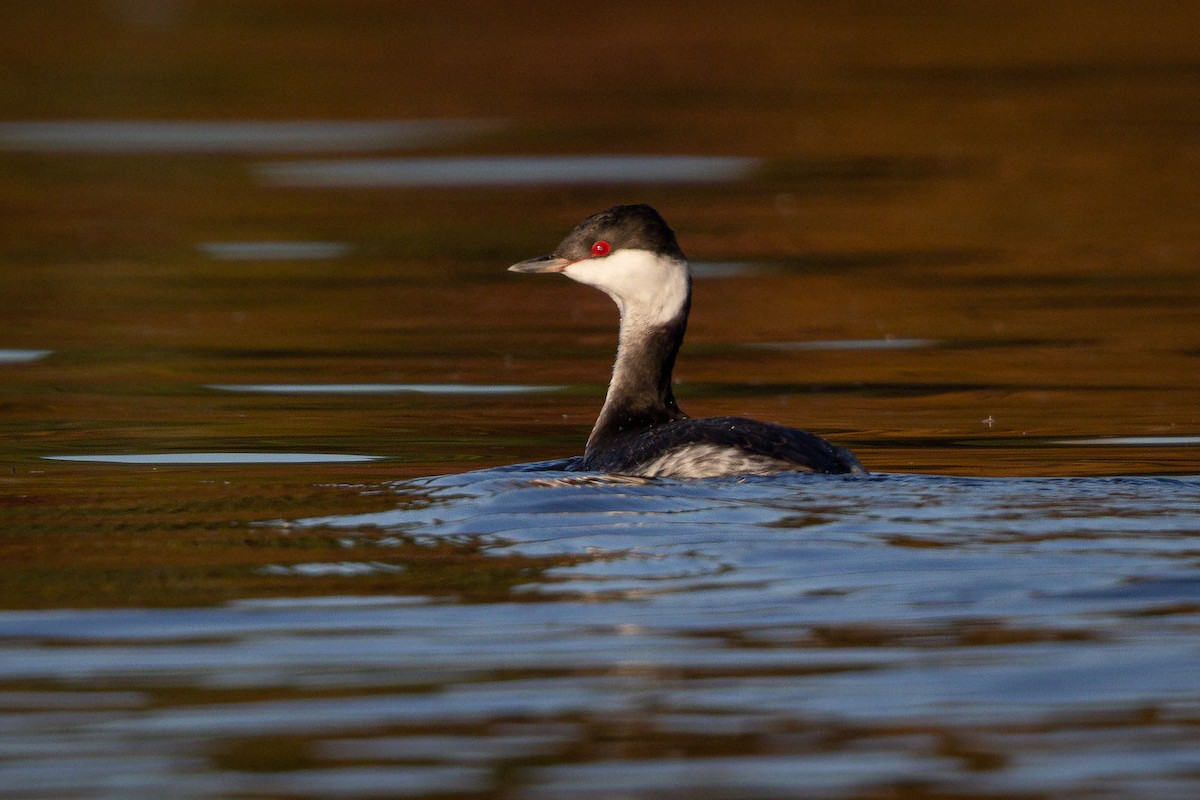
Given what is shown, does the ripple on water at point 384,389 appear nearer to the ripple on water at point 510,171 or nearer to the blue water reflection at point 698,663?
the blue water reflection at point 698,663

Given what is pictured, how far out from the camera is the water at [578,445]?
19.6ft

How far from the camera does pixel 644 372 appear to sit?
433 inches

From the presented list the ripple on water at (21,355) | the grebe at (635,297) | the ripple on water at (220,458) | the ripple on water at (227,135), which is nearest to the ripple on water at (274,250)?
the ripple on water at (21,355)

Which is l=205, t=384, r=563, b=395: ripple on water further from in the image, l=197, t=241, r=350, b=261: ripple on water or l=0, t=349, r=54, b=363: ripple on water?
l=197, t=241, r=350, b=261: ripple on water

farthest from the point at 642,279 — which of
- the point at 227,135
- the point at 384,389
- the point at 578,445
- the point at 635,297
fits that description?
the point at 227,135

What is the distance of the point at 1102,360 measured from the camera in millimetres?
13734

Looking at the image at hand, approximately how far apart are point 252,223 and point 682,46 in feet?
53.5

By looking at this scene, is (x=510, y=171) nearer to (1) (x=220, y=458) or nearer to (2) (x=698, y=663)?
(1) (x=220, y=458)

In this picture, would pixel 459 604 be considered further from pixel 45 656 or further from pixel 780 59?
pixel 780 59

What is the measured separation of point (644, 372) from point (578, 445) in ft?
2.43

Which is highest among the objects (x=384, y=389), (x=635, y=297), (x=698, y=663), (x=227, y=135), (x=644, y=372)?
(x=227, y=135)

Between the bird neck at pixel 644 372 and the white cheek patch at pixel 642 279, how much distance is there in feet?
0.10

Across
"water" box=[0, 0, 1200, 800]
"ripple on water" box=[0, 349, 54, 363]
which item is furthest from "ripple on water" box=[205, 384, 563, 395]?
"ripple on water" box=[0, 349, 54, 363]

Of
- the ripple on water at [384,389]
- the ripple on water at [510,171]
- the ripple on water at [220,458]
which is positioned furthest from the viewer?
the ripple on water at [510,171]
